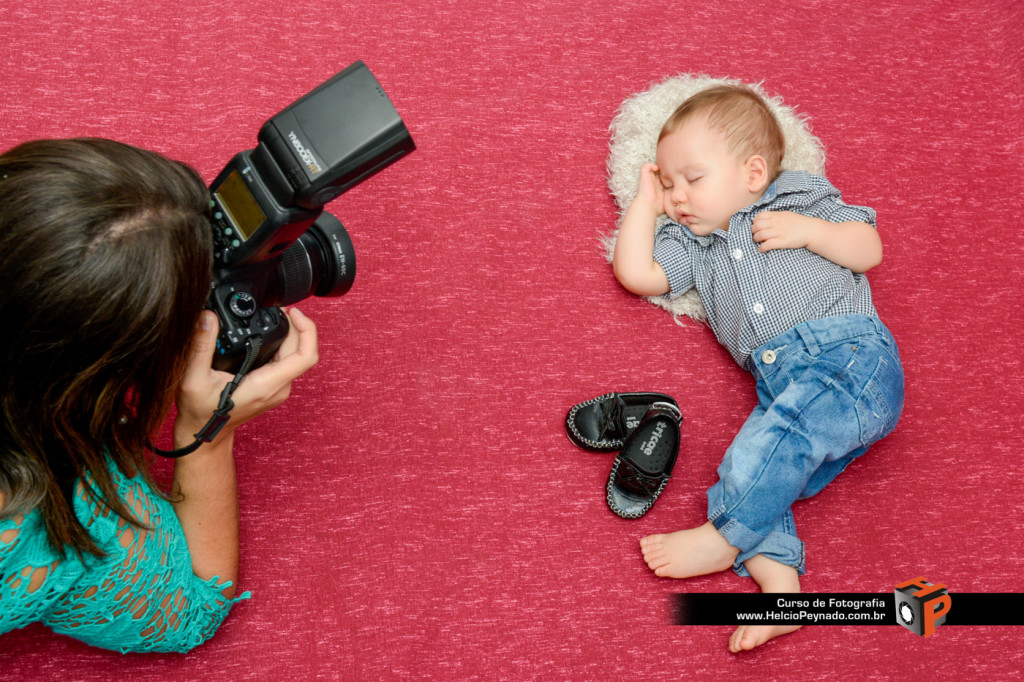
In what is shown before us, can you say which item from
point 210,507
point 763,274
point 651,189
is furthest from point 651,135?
point 210,507

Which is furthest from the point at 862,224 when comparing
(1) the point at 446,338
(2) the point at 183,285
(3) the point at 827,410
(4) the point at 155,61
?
(4) the point at 155,61

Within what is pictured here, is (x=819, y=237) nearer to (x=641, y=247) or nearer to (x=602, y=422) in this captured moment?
(x=641, y=247)

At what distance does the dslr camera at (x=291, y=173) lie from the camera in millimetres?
792

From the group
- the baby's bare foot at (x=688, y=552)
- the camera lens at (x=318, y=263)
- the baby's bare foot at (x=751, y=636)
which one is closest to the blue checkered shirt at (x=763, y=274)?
the baby's bare foot at (x=688, y=552)

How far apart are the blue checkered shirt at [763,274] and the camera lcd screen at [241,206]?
0.83 meters

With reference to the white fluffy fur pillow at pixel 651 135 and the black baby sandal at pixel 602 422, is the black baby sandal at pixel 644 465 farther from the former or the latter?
the white fluffy fur pillow at pixel 651 135

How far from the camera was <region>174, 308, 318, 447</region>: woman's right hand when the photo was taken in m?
0.87

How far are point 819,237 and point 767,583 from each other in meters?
0.58

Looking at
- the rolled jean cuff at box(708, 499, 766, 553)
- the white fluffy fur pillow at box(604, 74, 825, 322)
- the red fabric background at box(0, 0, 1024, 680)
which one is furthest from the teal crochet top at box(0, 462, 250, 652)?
the white fluffy fur pillow at box(604, 74, 825, 322)

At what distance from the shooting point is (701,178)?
1455 mm

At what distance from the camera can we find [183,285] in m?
0.73

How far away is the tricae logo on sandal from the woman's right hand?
0.56 metres

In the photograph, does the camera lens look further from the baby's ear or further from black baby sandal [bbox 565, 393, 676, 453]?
the baby's ear

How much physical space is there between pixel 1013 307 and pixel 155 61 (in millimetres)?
1653
